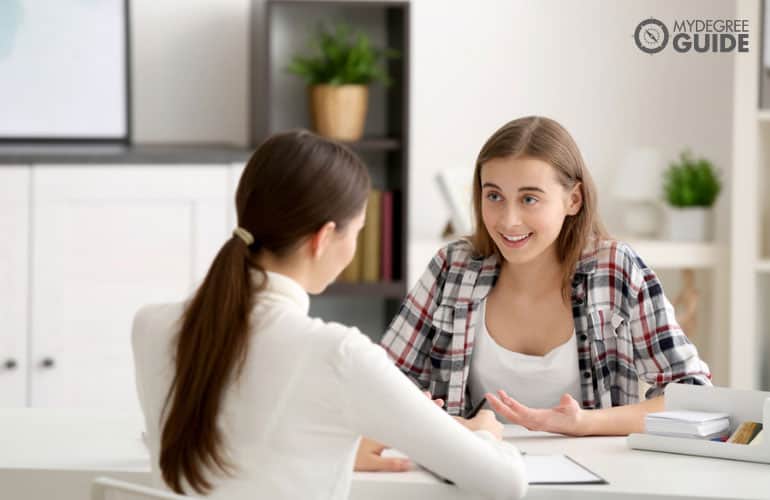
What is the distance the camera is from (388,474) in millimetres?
1681

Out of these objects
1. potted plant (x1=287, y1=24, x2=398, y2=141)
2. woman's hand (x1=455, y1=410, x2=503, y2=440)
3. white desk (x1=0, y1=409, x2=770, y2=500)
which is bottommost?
white desk (x1=0, y1=409, x2=770, y2=500)

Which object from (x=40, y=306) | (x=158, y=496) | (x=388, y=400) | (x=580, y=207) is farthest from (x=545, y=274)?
(x=40, y=306)

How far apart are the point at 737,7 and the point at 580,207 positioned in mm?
1701

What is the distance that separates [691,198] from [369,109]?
112cm

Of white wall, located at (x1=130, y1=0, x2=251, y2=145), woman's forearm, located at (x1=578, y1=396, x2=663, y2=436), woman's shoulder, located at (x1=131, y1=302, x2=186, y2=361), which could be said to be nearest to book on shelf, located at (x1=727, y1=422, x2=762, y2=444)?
woman's forearm, located at (x1=578, y1=396, x2=663, y2=436)

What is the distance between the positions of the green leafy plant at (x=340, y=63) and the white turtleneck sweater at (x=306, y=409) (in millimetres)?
2227

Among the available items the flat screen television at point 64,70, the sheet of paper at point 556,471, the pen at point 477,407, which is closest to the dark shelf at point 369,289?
the flat screen television at point 64,70

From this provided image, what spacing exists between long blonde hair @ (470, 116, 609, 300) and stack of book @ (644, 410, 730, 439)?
0.43 m

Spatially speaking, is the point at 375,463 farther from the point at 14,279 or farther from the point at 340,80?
the point at 340,80

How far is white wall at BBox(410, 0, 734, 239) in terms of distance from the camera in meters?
3.98

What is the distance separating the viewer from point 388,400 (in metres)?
1.38

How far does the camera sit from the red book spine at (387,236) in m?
3.58

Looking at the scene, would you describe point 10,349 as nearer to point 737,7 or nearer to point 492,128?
point 492,128
